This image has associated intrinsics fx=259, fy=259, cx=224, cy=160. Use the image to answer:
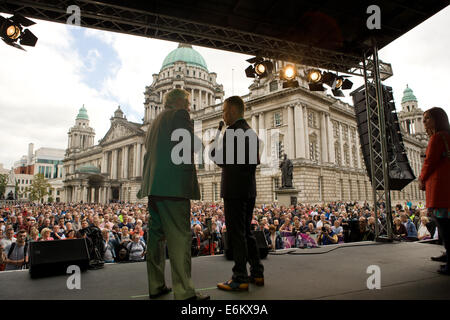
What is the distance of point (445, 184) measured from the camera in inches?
133

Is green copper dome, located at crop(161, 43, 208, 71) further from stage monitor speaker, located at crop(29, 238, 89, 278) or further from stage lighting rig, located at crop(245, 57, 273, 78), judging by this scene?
stage monitor speaker, located at crop(29, 238, 89, 278)

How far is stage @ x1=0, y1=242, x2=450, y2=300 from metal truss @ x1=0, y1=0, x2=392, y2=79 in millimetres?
5378

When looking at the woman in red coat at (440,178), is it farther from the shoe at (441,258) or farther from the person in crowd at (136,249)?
the person in crowd at (136,249)

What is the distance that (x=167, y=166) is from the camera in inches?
102

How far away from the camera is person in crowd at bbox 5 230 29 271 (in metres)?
6.16

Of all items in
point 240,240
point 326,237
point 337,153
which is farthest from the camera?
point 337,153

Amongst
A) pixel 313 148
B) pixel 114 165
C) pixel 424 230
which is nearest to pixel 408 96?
pixel 313 148

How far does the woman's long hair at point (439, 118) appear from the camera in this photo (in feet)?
11.8

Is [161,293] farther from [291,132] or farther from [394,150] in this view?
[291,132]

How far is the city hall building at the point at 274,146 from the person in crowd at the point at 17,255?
11.6m

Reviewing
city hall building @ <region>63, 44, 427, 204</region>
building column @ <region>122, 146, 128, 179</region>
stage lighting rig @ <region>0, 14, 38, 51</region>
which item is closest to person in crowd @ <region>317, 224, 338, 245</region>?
city hall building @ <region>63, 44, 427, 204</region>

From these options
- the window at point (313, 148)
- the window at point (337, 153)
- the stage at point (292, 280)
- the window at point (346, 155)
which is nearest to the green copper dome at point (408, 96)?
the window at point (346, 155)

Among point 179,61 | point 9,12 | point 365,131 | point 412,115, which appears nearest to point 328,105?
point 365,131

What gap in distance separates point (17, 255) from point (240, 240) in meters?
6.40
